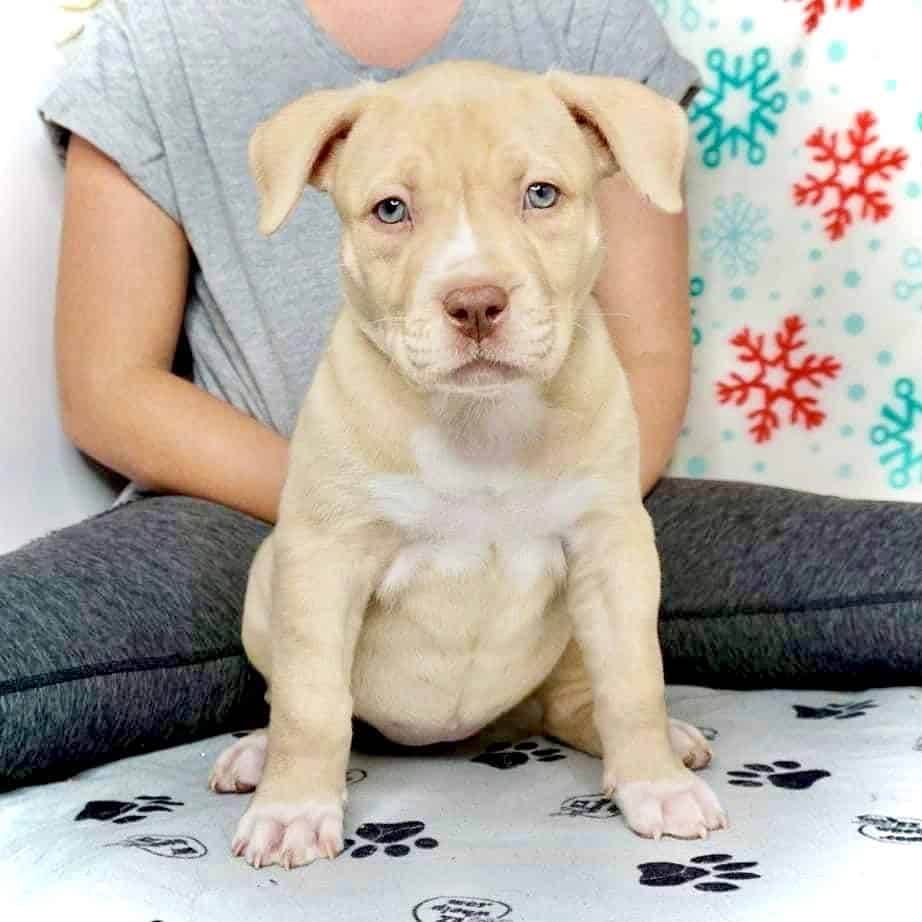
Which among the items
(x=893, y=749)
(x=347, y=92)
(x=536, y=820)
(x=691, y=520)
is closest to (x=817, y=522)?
(x=691, y=520)

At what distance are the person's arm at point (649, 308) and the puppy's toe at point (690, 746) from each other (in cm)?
66

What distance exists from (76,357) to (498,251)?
1102 millimetres

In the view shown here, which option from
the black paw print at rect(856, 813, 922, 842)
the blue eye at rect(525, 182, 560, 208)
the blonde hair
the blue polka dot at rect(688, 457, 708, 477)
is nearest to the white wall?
the blonde hair

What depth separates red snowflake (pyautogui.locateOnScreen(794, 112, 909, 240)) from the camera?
2.35 metres

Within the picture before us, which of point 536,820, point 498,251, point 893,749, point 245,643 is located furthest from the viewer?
point 245,643

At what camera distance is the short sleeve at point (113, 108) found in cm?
223

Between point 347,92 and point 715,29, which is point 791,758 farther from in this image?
point 715,29

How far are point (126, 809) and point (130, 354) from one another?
2.96ft

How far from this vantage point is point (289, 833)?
4.56ft

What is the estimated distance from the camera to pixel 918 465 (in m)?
2.35

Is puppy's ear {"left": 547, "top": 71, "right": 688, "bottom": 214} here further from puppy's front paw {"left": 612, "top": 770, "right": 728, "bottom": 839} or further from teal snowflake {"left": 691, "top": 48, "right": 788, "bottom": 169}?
teal snowflake {"left": 691, "top": 48, "right": 788, "bottom": 169}

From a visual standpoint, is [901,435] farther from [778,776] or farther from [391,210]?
[391,210]

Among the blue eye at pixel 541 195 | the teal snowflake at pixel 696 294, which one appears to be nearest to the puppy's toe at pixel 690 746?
the blue eye at pixel 541 195

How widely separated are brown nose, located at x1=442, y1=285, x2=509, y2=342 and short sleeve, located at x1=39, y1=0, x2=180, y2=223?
3.60 feet
